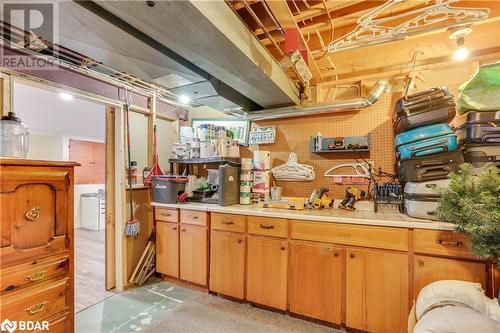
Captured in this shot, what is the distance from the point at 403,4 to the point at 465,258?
2037 millimetres

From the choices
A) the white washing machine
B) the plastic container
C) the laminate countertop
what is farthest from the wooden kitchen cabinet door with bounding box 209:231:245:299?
the white washing machine

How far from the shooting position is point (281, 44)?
8.13 feet

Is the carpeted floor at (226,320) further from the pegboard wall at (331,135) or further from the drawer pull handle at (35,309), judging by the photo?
the pegboard wall at (331,135)

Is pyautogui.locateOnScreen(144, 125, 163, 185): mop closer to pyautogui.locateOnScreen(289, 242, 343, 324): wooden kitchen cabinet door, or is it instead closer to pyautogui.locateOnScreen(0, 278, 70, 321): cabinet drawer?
pyautogui.locateOnScreen(0, 278, 70, 321): cabinet drawer

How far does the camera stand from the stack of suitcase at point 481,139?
1.71 meters

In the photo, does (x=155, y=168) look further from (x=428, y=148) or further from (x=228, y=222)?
(x=428, y=148)

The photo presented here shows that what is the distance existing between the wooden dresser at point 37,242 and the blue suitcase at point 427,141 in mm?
2511

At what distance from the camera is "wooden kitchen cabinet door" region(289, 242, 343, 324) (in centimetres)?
200

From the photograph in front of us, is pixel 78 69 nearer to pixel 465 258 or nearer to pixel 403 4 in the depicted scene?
pixel 403 4

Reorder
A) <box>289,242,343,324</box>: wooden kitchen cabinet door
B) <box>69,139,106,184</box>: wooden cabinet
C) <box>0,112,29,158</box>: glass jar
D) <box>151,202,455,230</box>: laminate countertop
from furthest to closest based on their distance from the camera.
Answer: <box>69,139,106,184</box>: wooden cabinet, <box>289,242,343,324</box>: wooden kitchen cabinet door, <box>151,202,455,230</box>: laminate countertop, <box>0,112,29,158</box>: glass jar

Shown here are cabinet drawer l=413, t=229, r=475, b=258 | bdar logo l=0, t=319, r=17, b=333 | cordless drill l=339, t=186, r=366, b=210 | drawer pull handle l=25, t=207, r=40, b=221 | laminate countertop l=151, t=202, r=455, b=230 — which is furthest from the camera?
cordless drill l=339, t=186, r=366, b=210

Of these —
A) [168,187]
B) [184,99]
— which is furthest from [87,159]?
[168,187]

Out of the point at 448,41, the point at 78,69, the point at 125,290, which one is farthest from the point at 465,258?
the point at 78,69

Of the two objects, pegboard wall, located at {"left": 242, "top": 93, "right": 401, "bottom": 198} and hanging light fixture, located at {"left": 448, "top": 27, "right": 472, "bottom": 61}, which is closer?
hanging light fixture, located at {"left": 448, "top": 27, "right": 472, "bottom": 61}
